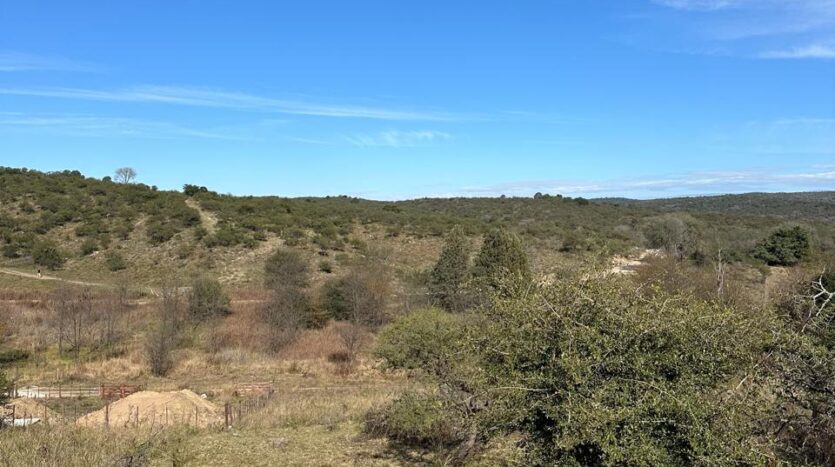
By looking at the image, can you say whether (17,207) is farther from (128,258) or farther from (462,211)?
(462,211)

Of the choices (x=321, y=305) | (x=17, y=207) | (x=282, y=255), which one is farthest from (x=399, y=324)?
(x=17, y=207)

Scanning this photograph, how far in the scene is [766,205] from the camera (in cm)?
10281

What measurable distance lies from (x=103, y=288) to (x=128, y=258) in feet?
27.3

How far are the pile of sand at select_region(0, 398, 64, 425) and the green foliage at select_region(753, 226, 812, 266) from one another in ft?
129

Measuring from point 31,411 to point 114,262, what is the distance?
2439 centimetres

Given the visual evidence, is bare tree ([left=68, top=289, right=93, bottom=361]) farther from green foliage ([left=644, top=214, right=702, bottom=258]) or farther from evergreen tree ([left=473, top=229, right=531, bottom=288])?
green foliage ([left=644, top=214, right=702, bottom=258])

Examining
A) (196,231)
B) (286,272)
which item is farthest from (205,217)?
(286,272)

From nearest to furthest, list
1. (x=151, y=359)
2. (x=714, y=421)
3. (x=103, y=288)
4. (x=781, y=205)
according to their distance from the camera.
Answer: (x=714, y=421)
(x=151, y=359)
(x=103, y=288)
(x=781, y=205)

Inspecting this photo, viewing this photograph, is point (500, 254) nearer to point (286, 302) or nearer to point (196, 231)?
point (286, 302)

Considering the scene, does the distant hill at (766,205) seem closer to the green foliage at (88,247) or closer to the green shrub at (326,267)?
the green shrub at (326,267)

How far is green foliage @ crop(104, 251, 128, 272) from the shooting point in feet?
122

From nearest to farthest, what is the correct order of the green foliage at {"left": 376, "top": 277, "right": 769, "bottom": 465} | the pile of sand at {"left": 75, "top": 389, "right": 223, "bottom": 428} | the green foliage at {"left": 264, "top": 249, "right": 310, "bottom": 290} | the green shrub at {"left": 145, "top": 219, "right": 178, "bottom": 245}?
the green foliage at {"left": 376, "top": 277, "right": 769, "bottom": 465}
the pile of sand at {"left": 75, "top": 389, "right": 223, "bottom": 428}
the green foliage at {"left": 264, "top": 249, "right": 310, "bottom": 290}
the green shrub at {"left": 145, "top": 219, "right": 178, "bottom": 245}

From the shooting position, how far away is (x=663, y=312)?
19.6 ft

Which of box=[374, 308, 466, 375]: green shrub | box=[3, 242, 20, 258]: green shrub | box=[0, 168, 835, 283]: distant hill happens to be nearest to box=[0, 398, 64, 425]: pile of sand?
box=[374, 308, 466, 375]: green shrub
